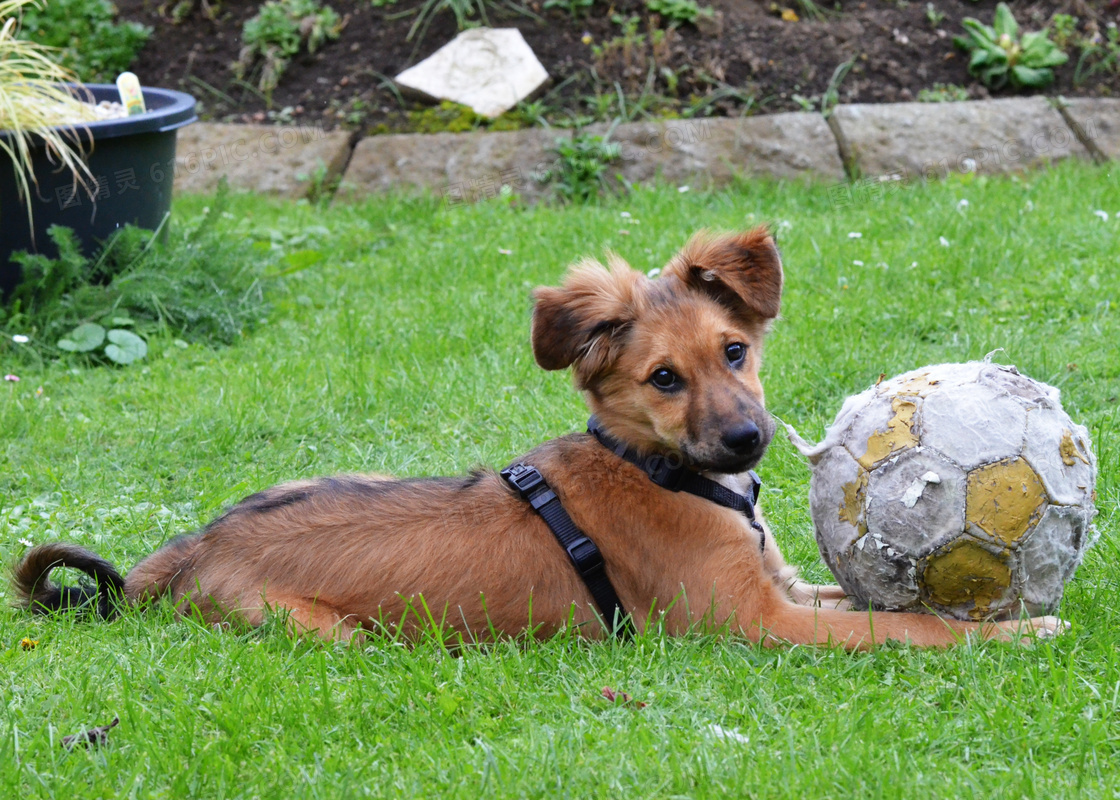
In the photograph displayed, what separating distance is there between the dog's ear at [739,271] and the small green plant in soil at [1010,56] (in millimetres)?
6483

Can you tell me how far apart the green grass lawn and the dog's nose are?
569 mm

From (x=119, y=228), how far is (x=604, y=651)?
4.85m

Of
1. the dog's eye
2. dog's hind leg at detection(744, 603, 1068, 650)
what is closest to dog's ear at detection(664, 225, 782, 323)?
the dog's eye

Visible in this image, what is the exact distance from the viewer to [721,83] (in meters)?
9.32

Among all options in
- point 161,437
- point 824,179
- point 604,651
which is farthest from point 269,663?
point 824,179

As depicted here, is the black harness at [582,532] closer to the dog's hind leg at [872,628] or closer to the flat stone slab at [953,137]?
the dog's hind leg at [872,628]

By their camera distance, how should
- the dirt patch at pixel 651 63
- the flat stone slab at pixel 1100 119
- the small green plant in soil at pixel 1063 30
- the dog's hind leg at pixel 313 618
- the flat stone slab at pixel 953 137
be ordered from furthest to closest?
the small green plant in soil at pixel 1063 30, the dirt patch at pixel 651 63, the flat stone slab at pixel 1100 119, the flat stone slab at pixel 953 137, the dog's hind leg at pixel 313 618

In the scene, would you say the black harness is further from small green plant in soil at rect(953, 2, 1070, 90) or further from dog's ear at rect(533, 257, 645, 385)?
small green plant in soil at rect(953, 2, 1070, 90)

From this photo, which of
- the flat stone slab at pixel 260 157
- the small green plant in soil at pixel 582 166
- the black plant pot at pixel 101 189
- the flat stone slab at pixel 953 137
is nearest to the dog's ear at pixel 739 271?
the black plant pot at pixel 101 189

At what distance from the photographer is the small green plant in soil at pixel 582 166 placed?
28.2 ft

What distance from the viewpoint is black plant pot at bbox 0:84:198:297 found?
6547 millimetres

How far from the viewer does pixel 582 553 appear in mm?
3406

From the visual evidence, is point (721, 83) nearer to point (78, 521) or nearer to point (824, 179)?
point (824, 179)

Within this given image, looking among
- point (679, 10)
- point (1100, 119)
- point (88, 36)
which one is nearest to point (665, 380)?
point (1100, 119)
